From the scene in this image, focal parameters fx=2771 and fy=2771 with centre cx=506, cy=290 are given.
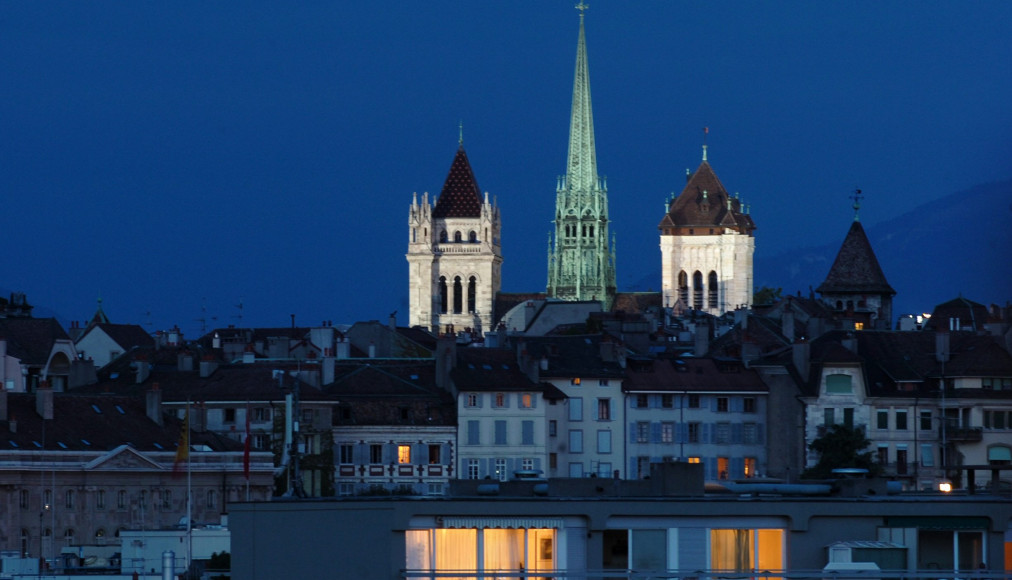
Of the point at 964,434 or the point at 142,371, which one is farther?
the point at 142,371

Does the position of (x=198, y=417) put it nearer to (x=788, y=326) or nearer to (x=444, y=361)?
(x=444, y=361)

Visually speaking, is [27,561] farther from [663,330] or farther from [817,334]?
[663,330]

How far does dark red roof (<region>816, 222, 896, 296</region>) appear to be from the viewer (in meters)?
177

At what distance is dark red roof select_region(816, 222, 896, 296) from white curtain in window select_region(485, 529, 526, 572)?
142222 mm

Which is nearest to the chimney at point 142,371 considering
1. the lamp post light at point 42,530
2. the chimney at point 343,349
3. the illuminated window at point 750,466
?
the chimney at point 343,349

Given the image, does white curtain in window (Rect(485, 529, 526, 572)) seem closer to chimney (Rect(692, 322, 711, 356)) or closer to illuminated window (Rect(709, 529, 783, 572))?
illuminated window (Rect(709, 529, 783, 572))

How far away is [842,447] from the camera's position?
103 metres

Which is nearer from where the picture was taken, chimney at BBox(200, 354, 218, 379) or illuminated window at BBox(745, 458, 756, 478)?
chimney at BBox(200, 354, 218, 379)

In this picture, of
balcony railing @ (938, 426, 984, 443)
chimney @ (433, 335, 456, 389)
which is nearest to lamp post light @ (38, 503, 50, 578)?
chimney @ (433, 335, 456, 389)

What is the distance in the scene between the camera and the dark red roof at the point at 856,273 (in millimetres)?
177250

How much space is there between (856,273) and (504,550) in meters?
144

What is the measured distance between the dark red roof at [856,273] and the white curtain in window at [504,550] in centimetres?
14222

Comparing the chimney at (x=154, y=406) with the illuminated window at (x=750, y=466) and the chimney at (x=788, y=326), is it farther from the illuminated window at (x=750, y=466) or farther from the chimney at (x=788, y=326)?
the chimney at (x=788, y=326)

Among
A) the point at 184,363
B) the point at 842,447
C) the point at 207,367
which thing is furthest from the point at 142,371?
the point at 842,447
